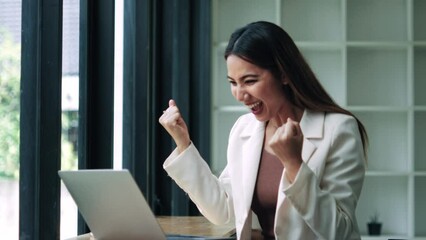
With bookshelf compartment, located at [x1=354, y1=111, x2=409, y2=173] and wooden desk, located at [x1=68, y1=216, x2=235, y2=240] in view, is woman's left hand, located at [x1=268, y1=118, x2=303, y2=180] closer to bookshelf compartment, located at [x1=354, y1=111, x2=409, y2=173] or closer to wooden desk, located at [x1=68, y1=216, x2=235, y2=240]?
Result: wooden desk, located at [x1=68, y1=216, x2=235, y2=240]

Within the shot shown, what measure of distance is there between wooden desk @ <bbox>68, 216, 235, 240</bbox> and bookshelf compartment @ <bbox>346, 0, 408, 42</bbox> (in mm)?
2366

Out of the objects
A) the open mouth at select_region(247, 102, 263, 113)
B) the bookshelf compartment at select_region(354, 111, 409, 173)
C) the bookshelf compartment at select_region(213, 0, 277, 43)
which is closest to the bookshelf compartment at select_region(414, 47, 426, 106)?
the bookshelf compartment at select_region(354, 111, 409, 173)

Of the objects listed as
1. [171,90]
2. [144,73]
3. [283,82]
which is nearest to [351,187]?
[283,82]

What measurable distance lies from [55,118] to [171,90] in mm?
2053

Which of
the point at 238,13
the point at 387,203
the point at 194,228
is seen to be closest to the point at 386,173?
the point at 387,203

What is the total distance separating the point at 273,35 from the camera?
85.6 inches

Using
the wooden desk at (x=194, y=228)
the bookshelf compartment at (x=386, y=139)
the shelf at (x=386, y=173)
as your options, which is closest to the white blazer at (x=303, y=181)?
the wooden desk at (x=194, y=228)

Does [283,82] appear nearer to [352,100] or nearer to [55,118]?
[55,118]

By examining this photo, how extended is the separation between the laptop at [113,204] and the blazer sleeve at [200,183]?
486 mm

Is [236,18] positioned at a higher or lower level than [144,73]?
higher

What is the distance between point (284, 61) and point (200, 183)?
1.43 feet

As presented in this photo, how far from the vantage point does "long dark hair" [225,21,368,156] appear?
7.12 ft

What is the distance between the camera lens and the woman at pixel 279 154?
195 cm

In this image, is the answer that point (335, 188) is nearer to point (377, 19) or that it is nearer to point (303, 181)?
point (303, 181)
